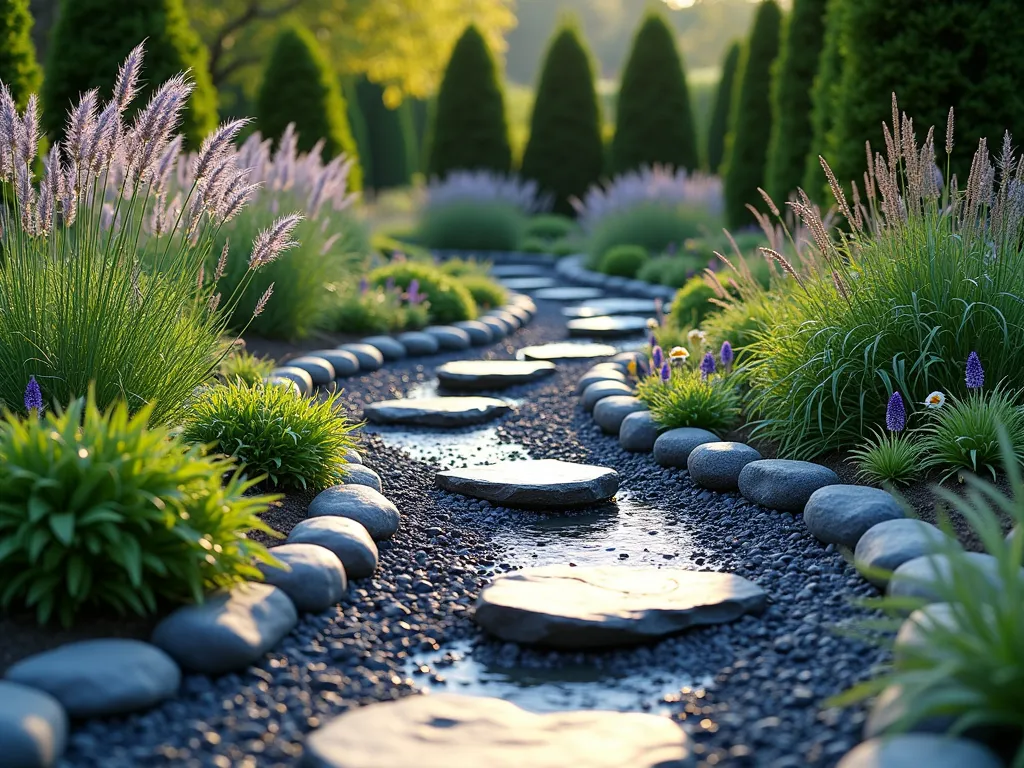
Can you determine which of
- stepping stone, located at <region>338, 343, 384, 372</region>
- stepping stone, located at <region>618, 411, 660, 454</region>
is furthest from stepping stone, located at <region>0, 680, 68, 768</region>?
stepping stone, located at <region>338, 343, 384, 372</region>

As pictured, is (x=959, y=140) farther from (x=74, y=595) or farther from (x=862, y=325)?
→ (x=74, y=595)

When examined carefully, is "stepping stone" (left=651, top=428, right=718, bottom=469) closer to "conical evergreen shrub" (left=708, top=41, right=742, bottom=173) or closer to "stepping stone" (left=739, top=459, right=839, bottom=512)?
"stepping stone" (left=739, top=459, right=839, bottom=512)

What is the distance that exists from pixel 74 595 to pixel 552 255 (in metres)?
12.1

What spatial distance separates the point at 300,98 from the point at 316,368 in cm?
697

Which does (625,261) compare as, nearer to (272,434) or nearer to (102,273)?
(272,434)

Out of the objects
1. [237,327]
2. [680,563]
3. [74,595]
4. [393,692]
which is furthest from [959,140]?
[74,595]

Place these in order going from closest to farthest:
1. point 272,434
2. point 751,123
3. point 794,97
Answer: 1. point 272,434
2. point 794,97
3. point 751,123

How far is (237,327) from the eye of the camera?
6227mm

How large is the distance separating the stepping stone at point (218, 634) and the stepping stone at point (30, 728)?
14.0 inches

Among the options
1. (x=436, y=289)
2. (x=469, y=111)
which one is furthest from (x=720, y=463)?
(x=469, y=111)

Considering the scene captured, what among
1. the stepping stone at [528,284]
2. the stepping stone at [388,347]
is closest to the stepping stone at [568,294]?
the stepping stone at [528,284]

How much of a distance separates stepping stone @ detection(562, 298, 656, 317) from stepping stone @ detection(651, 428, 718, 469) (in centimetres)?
448

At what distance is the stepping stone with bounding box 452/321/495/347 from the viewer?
7.69 meters

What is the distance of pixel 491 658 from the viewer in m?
2.68
